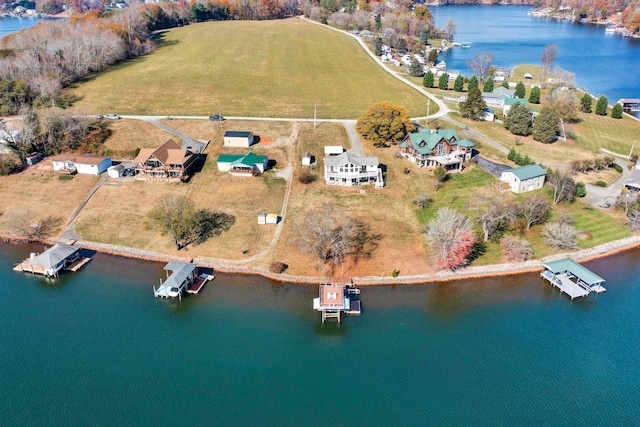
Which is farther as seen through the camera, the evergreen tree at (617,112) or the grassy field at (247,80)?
the evergreen tree at (617,112)

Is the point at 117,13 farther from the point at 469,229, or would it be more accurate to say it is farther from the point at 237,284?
the point at 469,229

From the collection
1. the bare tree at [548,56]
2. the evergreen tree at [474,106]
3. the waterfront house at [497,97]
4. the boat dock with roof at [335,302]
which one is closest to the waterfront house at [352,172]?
the boat dock with roof at [335,302]

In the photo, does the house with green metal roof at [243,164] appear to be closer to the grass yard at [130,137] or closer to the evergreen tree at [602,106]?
the grass yard at [130,137]

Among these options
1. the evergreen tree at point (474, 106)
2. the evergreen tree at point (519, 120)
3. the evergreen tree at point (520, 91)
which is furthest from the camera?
the evergreen tree at point (520, 91)

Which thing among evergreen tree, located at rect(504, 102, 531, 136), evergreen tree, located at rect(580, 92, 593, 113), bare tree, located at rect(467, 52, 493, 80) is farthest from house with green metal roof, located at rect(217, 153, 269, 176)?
bare tree, located at rect(467, 52, 493, 80)

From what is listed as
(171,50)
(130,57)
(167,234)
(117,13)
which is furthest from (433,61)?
(167,234)

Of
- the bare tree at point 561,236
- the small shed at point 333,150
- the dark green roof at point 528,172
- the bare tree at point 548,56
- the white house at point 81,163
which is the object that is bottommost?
the bare tree at point 561,236
